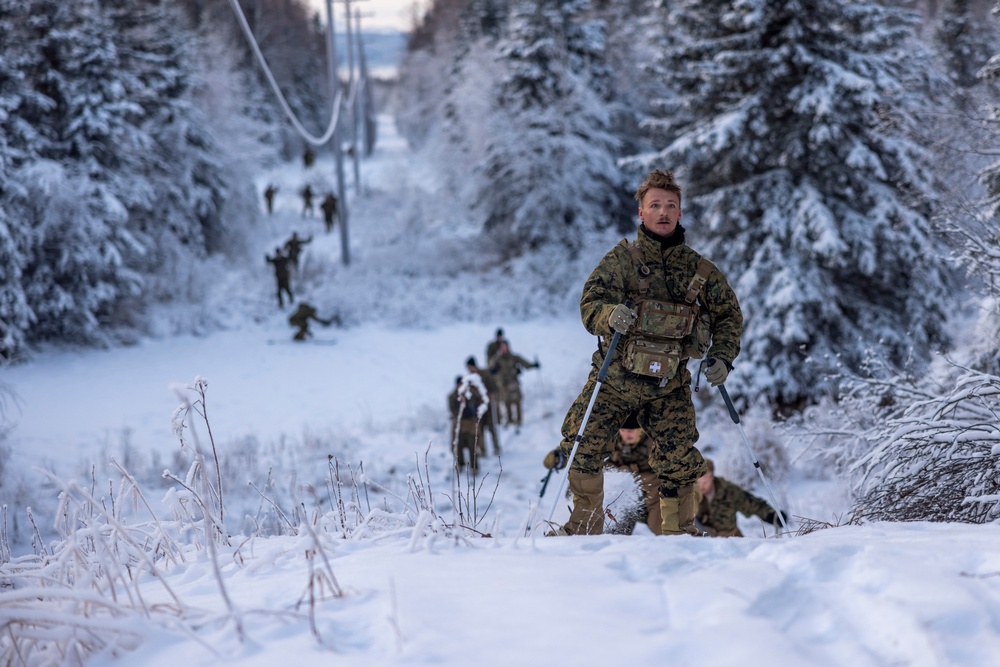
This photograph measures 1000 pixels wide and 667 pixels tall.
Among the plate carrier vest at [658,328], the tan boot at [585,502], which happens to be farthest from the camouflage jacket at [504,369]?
the plate carrier vest at [658,328]

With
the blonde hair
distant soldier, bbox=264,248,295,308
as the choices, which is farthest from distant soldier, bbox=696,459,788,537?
distant soldier, bbox=264,248,295,308

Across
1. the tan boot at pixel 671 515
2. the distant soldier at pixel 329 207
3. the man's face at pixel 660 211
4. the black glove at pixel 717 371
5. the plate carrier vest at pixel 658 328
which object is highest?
the distant soldier at pixel 329 207

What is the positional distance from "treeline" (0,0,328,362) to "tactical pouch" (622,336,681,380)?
12.5m

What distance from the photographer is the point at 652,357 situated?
3348 mm

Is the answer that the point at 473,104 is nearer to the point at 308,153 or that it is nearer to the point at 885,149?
the point at 885,149

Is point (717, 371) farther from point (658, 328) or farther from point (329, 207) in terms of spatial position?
point (329, 207)

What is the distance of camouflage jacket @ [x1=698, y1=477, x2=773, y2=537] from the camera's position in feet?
18.1

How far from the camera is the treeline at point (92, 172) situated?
568 inches

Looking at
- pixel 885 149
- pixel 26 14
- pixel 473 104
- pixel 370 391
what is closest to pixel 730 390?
pixel 885 149

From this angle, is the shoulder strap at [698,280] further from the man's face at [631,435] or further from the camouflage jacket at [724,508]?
the camouflage jacket at [724,508]

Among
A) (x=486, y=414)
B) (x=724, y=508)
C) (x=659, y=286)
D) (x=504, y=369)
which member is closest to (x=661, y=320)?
(x=659, y=286)

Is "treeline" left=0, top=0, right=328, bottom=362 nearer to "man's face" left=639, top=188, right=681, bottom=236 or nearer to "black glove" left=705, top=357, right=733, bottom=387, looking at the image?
"man's face" left=639, top=188, right=681, bottom=236

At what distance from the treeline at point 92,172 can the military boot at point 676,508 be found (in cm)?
1250

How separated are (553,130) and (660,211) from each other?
18294 millimetres
